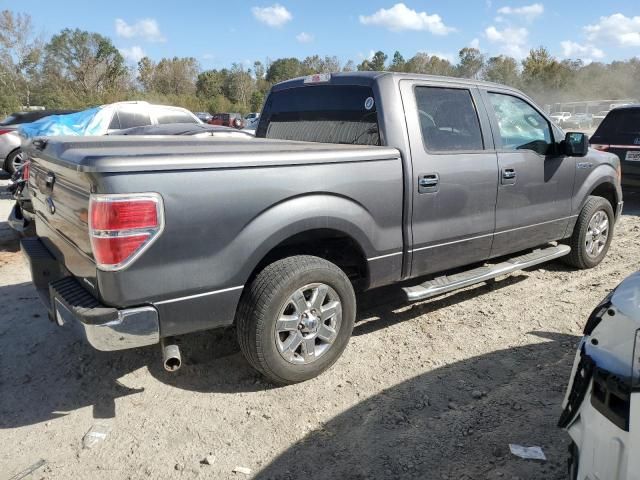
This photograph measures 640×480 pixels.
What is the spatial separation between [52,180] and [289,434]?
202cm

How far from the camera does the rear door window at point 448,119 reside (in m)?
3.73

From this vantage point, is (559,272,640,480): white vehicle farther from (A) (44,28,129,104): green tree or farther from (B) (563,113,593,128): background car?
(A) (44,28,129,104): green tree

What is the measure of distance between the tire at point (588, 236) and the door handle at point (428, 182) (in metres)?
2.31

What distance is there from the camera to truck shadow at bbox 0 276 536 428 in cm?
307

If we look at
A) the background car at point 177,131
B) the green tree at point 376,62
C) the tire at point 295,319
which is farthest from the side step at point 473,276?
the green tree at point 376,62

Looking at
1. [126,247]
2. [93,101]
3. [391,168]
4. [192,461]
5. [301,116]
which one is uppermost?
[93,101]

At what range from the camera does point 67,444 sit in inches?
107

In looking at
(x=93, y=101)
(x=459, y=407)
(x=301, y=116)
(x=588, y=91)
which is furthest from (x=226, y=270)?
(x=588, y=91)

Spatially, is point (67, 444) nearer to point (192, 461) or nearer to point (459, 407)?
point (192, 461)

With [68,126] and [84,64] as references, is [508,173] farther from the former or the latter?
[84,64]

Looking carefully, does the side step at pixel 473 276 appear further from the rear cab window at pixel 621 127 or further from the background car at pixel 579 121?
the background car at pixel 579 121

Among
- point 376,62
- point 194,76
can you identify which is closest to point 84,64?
point 194,76

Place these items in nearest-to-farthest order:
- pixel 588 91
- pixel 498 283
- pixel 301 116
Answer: pixel 301 116 < pixel 498 283 < pixel 588 91

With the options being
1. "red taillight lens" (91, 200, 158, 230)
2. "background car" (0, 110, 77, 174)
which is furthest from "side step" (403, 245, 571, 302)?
"background car" (0, 110, 77, 174)
